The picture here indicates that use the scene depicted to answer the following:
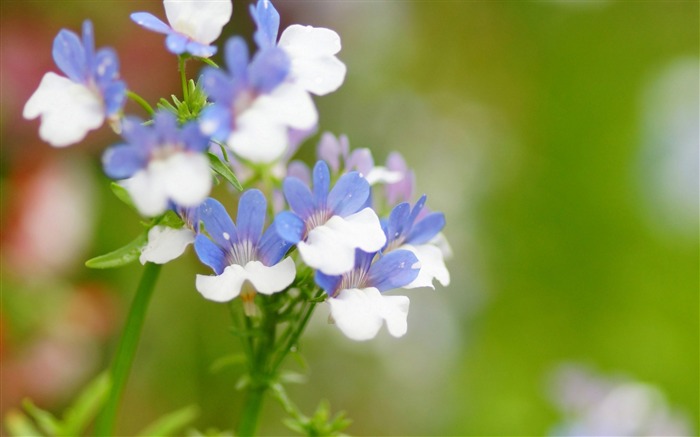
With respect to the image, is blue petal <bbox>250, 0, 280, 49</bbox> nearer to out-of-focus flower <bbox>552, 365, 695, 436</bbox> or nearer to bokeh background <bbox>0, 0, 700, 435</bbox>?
out-of-focus flower <bbox>552, 365, 695, 436</bbox>

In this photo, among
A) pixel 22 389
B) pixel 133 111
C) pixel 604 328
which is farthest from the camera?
pixel 604 328

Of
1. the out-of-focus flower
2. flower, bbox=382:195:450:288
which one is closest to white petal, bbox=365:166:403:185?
flower, bbox=382:195:450:288

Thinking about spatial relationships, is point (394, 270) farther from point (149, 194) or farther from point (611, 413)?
point (611, 413)

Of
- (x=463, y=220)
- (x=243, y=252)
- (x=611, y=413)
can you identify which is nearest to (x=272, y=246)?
(x=243, y=252)

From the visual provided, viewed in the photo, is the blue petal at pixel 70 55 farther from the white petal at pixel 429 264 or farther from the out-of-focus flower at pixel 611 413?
the out-of-focus flower at pixel 611 413

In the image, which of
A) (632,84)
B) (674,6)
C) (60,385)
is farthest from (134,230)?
(674,6)

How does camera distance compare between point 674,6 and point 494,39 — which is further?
point 674,6

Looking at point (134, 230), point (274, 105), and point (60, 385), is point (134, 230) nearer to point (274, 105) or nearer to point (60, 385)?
point (60, 385)
